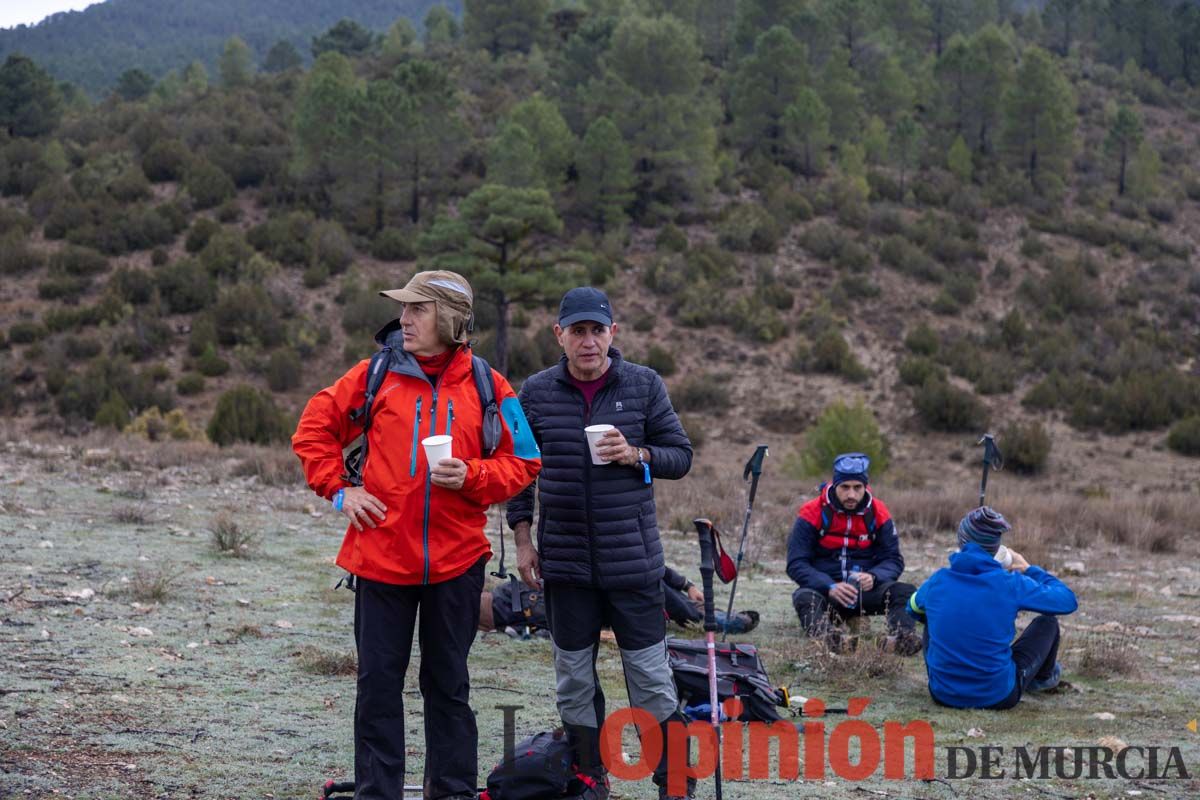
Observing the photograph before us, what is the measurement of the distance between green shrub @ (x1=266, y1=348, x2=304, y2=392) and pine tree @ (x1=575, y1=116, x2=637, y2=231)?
11.1 meters

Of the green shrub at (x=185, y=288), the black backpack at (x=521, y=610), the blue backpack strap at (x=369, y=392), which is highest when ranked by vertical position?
the green shrub at (x=185, y=288)

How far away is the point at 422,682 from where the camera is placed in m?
3.94

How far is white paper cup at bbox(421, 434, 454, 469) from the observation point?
11.8 feet

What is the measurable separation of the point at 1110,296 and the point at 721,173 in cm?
1238

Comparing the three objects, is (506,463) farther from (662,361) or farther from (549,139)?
(549,139)

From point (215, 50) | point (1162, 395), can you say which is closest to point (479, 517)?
point (1162, 395)

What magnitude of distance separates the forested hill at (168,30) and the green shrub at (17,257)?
69112mm

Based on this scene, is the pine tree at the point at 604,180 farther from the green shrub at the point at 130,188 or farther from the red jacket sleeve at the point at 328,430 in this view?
the red jacket sleeve at the point at 328,430

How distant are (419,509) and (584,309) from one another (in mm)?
915

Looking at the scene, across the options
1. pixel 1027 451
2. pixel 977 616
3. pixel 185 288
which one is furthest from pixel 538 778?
pixel 185 288

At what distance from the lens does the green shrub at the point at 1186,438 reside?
79.7 feet

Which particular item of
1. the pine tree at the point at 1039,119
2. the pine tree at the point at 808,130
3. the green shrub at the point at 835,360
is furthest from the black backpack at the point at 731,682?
the pine tree at the point at 1039,119

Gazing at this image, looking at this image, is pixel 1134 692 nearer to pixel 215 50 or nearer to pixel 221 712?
pixel 221 712

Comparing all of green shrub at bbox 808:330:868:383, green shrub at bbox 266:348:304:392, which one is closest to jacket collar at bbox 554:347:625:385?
green shrub at bbox 266:348:304:392
